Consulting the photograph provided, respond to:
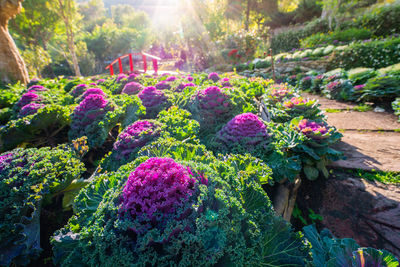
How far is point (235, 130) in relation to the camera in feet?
7.80

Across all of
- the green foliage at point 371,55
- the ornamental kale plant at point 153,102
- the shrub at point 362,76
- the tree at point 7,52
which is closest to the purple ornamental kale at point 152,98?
the ornamental kale plant at point 153,102

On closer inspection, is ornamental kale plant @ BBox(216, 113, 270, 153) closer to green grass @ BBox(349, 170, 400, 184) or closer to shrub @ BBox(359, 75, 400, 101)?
green grass @ BBox(349, 170, 400, 184)

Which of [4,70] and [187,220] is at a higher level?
[4,70]

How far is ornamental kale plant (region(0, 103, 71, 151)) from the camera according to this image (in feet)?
9.25

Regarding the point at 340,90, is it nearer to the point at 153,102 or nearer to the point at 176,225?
the point at 153,102

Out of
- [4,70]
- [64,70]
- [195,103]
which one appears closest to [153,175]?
[195,103]

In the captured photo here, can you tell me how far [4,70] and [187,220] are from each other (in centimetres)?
1020

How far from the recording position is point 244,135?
2.34 m

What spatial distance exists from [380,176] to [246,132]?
2134mm

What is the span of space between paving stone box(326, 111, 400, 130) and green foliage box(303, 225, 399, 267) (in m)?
3.48

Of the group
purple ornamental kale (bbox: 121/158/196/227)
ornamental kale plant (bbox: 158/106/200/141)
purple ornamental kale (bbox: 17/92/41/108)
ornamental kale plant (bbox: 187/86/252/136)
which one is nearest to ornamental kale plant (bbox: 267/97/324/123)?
ornamental kale plant (bbox: 187/86/252/136)

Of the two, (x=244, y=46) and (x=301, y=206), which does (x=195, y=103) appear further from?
(x=244, y=46)

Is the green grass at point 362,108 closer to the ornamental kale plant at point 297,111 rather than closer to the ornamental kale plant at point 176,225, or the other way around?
the ornamental kale plant at point 297,111

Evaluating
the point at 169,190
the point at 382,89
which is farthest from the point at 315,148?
the point at 382,89
